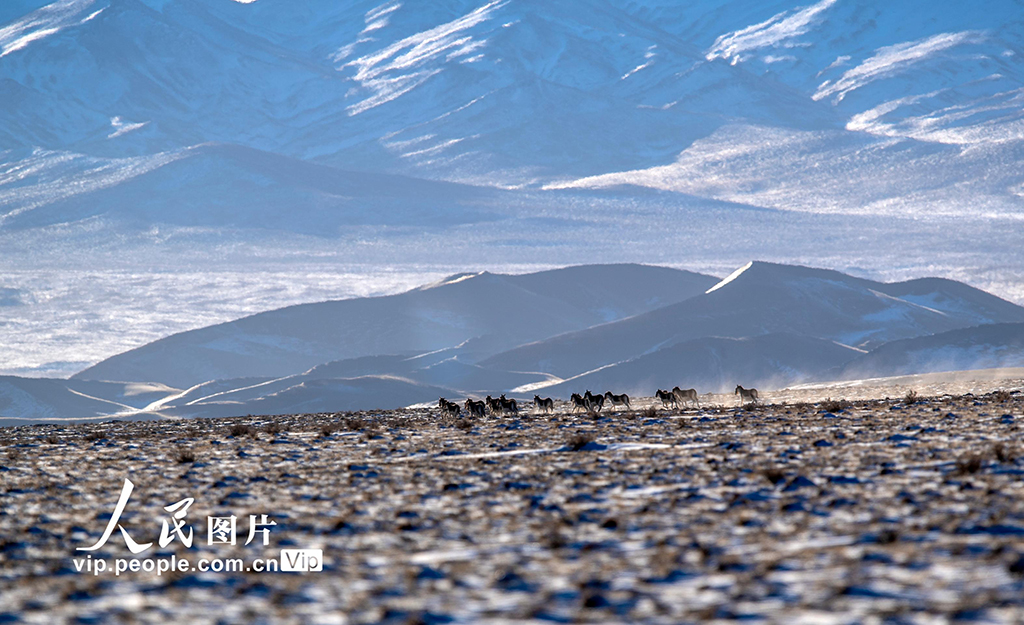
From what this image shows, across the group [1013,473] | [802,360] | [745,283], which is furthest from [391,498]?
[745,283]

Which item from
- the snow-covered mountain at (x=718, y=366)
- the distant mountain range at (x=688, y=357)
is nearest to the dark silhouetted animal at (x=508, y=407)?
the distant mountain range at (x=688, y=357)

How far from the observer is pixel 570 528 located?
11211 mm

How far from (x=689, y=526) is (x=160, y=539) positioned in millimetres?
5163

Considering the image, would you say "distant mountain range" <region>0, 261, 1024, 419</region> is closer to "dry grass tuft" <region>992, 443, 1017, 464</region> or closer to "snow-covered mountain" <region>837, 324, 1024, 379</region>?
"snow-covered mountain" <region>837, 324, 1024, 379</region>

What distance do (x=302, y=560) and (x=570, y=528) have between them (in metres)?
2.51

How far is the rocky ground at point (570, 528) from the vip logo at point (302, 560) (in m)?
0.14

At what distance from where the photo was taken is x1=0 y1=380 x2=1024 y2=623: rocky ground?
8.91 m

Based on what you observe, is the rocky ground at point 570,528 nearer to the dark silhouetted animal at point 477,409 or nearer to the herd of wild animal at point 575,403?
the dark silhouetted animal at point 477,409

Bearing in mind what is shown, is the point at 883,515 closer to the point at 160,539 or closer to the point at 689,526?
the point at 689,526

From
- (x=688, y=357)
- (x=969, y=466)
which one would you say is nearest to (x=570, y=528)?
(x=969, y=466)

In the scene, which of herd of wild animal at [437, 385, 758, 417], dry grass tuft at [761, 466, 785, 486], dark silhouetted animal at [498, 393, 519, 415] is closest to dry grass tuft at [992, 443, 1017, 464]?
dry grass tuft at [761, 466, 785, 486]

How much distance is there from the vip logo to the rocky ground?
0.14m

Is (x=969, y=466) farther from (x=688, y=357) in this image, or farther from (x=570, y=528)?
(x=688, y=357)

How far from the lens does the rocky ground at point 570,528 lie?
351 inches
